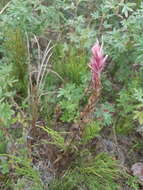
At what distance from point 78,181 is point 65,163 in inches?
5.1

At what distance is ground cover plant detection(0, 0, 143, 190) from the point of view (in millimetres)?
1865

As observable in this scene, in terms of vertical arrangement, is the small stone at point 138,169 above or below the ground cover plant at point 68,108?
below

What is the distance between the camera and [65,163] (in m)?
1.94

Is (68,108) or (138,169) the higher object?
(68,108)

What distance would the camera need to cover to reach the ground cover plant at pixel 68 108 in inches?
73.4

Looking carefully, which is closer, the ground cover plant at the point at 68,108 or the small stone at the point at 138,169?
the ground cover plant at the point at 68,108

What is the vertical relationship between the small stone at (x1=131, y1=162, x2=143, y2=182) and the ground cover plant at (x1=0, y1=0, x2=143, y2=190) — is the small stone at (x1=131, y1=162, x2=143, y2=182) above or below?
below

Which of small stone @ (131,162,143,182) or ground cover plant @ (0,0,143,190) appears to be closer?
ground cover plant @ (0,0,143,190)

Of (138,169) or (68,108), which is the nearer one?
(68,108)

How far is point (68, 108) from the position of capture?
6.48 feet

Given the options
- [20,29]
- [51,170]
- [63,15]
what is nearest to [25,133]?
[51,170]

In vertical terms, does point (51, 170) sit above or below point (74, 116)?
below

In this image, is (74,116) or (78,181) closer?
(78,181)

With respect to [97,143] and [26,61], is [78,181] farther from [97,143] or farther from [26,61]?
[26,61]
